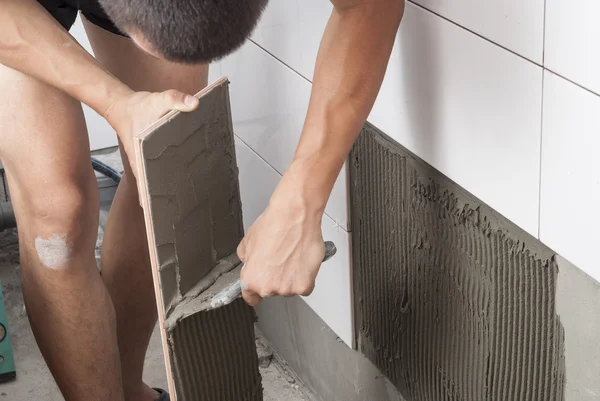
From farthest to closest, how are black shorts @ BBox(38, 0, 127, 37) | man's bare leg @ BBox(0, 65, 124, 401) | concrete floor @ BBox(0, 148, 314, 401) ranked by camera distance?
concrete floor @ BBox(0, 148, 314, 401)
black shorts @ BBox(38, 0, 127, 37)
man's bare leg @ BBox(0, 65, 124, 401)

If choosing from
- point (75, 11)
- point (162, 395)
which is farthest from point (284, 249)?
point (162, 395)

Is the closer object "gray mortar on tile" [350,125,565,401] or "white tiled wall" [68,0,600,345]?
"white tiled wall" [68,0,600,345]

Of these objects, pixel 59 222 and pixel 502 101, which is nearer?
pixel 502 101

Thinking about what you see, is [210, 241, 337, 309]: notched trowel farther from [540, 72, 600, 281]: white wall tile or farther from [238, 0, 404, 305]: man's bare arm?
[540, 72, 600, 281]: white wall tile

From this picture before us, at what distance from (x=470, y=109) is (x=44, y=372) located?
140 centimetres

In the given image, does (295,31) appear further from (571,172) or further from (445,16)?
(571,172)

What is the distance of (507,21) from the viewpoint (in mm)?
1243

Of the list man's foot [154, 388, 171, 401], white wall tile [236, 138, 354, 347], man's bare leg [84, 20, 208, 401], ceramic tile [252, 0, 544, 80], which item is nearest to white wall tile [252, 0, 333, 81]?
ceramic tile [252, 0, 544, 80]

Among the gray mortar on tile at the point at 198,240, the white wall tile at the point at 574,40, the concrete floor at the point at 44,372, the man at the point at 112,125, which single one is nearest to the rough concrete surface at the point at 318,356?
the concrete floor at the point at 44,372

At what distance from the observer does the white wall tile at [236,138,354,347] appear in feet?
6.20

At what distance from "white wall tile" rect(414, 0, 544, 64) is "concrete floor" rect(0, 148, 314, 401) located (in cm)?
119

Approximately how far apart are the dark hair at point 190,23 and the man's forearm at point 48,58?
0.86 feet

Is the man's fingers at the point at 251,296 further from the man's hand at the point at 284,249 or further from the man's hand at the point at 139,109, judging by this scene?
the man's hand at the point at 139,109

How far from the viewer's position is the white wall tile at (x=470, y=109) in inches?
50.4
